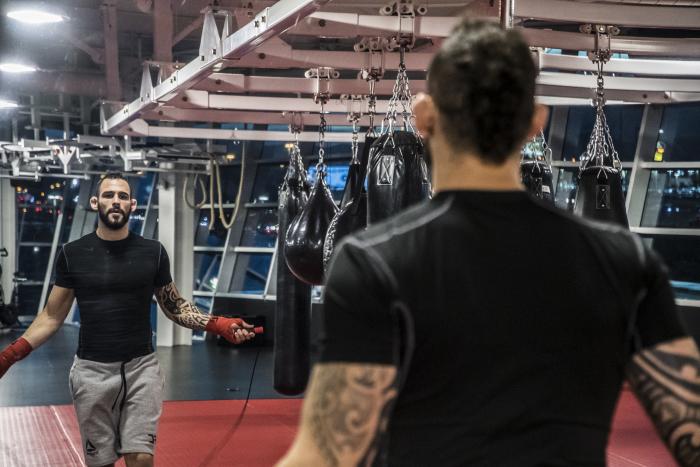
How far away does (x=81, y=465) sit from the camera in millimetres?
5535

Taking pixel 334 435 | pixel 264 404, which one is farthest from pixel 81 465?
pixel 334 435

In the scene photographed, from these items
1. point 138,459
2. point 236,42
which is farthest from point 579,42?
point 138,459

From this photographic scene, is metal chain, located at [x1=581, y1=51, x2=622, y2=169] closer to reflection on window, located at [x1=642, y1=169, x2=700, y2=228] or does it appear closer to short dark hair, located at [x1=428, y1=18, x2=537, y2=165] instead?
short dark hair, located at [x1=428, y1=18, x2=537, y2=165]

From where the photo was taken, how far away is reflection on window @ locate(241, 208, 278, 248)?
41.6ft

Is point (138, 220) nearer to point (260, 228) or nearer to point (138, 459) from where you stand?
point (260, 228)

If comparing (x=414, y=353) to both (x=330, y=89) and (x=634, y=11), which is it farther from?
(x=330, y=89)

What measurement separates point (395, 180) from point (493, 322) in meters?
2.51

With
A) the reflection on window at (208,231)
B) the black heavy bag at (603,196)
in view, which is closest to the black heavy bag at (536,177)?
the black heavy bag at (603,196)

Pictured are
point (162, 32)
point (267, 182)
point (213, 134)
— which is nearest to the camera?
point (162, 32)

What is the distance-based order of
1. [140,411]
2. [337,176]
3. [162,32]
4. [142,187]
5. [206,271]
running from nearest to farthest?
[140,411] → [162,32] → [337,176] → [206,271] → [142,187]

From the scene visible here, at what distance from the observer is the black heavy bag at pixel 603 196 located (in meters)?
4.75

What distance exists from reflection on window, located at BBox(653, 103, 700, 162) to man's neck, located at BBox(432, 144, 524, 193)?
27.3 ft

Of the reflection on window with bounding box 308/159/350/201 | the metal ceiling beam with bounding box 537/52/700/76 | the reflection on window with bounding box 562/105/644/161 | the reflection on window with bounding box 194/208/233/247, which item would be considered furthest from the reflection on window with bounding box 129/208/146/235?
the metal ceiling beam with bounding box 537/52/700/76

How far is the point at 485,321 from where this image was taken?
115 centimetres
